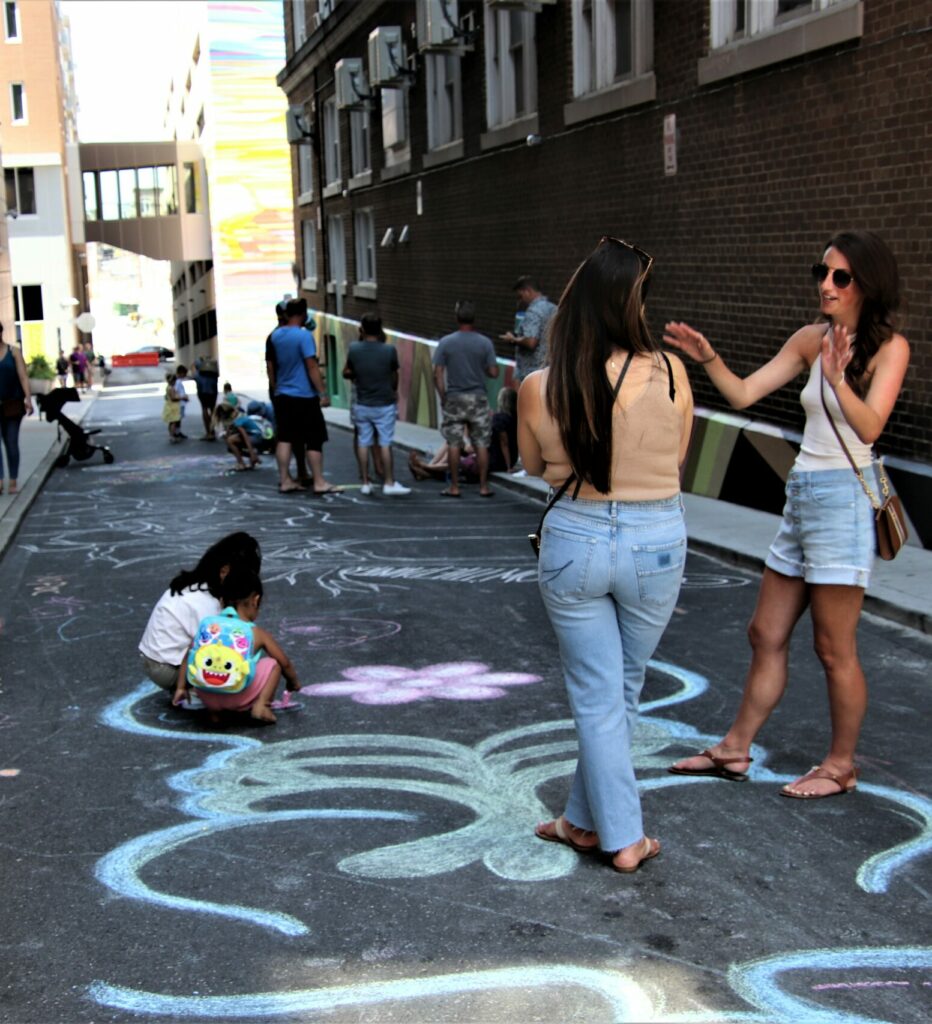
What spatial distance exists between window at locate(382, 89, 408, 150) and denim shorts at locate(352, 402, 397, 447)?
12296 mm

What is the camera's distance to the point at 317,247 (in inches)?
1384

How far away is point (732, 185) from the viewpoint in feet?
40.4

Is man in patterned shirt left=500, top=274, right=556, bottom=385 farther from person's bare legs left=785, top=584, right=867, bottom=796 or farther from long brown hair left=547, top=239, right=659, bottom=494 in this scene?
long brown hair left=547, top=239, right=659, bottom=494

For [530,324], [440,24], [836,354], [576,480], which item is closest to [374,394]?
[530,324]

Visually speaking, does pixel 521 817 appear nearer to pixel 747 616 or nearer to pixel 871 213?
pixel 747 616

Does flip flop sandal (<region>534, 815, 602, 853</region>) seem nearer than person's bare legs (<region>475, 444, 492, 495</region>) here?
Yes

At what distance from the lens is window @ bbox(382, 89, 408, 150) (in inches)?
976

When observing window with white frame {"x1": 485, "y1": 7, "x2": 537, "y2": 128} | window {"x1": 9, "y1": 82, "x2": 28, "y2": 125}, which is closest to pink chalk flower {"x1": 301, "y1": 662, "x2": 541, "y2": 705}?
window with white frame {"x1": 485, "y1": 7, "x2": 537, "y2": 128}

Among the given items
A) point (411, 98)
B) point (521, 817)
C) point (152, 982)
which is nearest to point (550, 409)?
point (521, 817)

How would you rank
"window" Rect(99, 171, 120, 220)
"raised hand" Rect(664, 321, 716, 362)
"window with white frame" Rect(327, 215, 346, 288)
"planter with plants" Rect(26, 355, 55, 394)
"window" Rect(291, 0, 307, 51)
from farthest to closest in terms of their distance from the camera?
"window" Rect(99, 171, 120, 220) → "planter with plants" Rect(26, 355, 55, 394) → "window" Rect(291, 0, 307, 51) → "window with white frame" Rect(327, 215, 346, 288) → "raised hand" Rect(664, 321, 716, 362)

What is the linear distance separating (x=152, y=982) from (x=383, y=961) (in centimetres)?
60

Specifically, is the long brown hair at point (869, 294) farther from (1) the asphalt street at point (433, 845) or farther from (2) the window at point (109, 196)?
(2) the window at point (109, 196)

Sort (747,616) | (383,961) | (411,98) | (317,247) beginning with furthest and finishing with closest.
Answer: (317,247), (411,98), (747,616), (383,961)

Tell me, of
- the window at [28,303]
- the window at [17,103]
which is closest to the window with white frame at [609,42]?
the window at [28,303]
